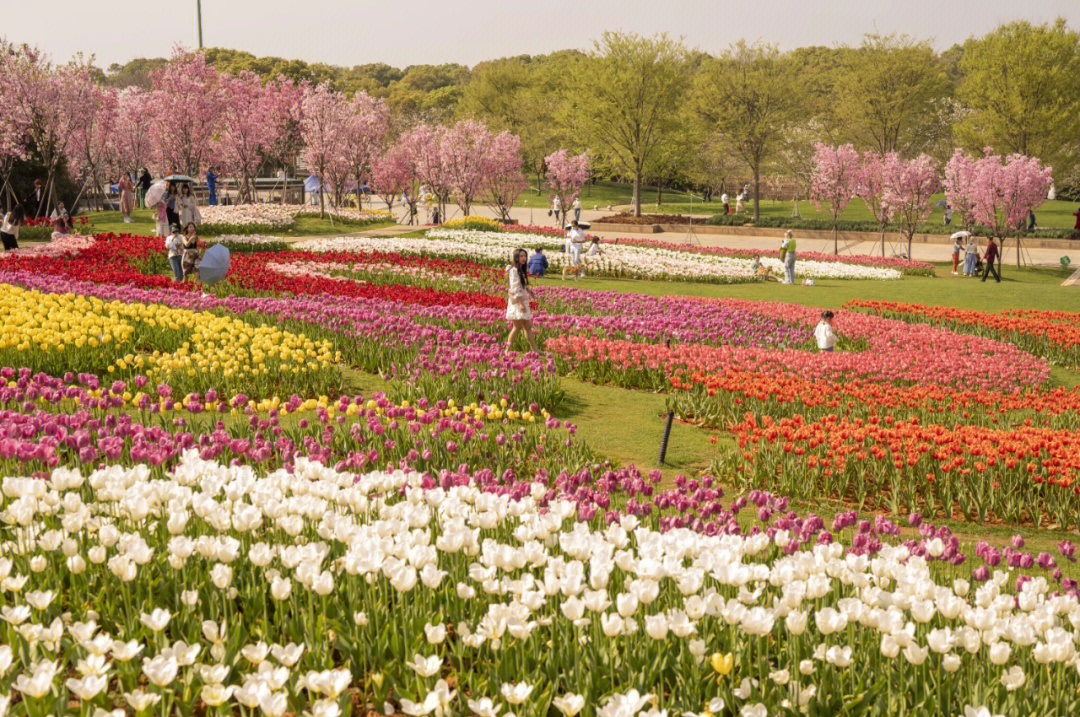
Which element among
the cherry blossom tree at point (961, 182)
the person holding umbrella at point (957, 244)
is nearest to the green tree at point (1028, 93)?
the cherry blossom tree at point (961, 182)

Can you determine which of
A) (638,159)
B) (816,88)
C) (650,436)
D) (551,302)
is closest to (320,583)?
(650,436)

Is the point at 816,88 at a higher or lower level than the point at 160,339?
higher

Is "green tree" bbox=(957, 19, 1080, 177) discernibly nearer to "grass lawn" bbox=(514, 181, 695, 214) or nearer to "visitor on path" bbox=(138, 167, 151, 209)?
"grass lawn" bbox=(514, 181, 695, 214)

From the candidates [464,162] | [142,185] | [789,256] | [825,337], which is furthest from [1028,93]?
[142,185]

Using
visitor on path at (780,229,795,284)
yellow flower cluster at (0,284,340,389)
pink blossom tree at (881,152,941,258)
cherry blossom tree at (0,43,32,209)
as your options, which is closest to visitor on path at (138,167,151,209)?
cherry blossom tree at (0,43,32,209)

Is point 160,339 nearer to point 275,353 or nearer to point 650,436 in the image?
point 275,353

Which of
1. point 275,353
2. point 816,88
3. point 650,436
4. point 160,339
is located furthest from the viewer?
Result: point 816,88

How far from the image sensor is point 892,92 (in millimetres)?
55906

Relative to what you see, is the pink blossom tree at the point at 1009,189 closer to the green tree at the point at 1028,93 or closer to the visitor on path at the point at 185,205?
the green tree at the point at 1028,93

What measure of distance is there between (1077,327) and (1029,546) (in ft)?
41.4

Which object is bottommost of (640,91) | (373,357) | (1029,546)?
(1029,546)

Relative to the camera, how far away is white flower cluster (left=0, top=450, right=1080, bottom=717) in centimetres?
327

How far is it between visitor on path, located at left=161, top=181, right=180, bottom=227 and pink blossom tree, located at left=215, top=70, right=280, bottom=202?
16970mm

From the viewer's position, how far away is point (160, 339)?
1161 cm
